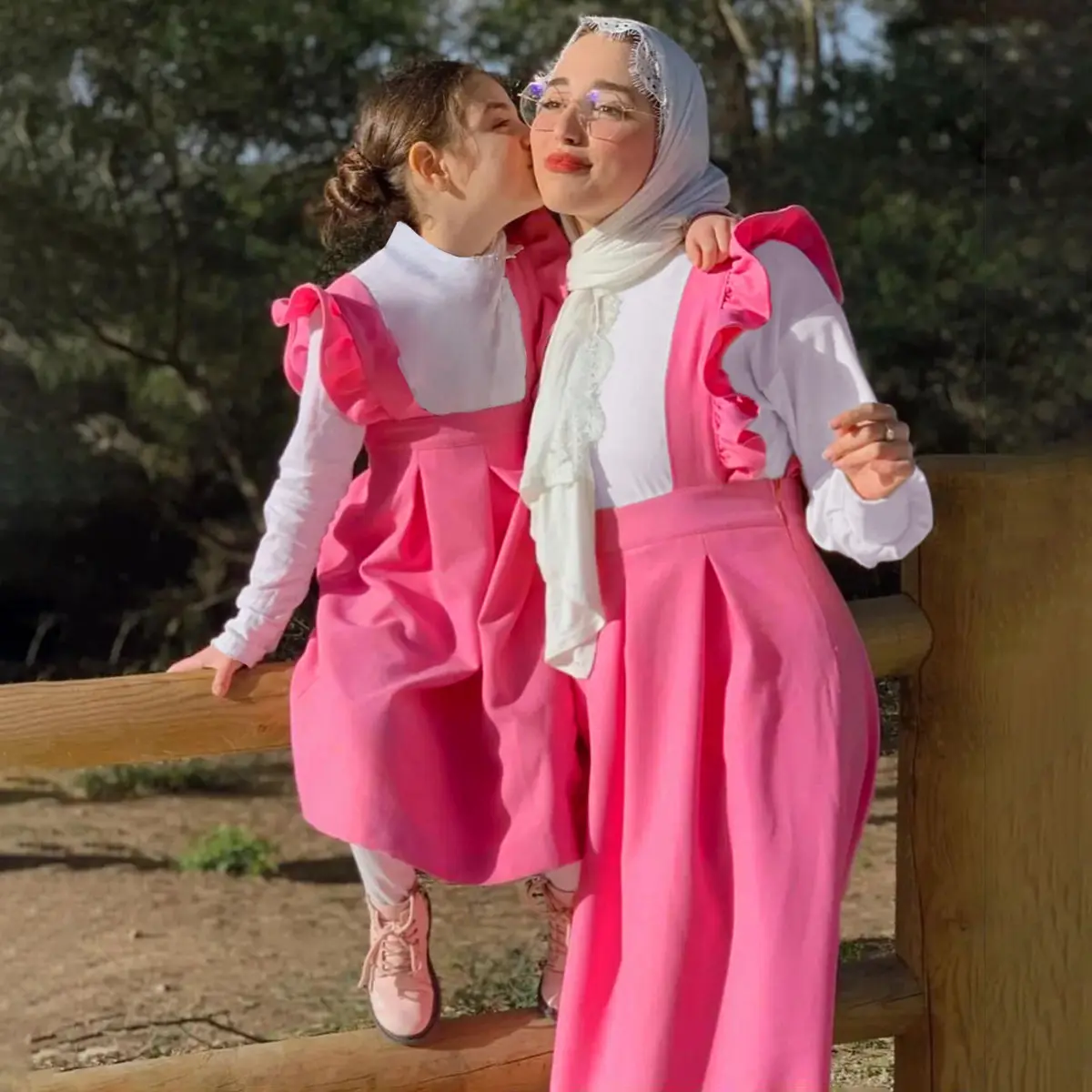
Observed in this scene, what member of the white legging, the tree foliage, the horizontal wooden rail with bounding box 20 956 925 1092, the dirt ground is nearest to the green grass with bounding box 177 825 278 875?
the dirt ground

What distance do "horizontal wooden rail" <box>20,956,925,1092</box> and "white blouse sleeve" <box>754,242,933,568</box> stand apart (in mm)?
573

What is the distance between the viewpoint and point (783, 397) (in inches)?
38.0

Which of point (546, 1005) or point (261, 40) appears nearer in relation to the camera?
point (546, 1005)

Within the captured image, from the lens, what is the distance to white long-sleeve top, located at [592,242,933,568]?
0.91 m

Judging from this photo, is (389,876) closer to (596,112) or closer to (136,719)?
(136,719)

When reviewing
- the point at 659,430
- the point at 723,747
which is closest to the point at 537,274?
the point at 659,430

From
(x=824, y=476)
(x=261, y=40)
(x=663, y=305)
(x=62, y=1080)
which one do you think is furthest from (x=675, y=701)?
(x=261, y=40)

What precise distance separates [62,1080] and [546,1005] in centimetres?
46

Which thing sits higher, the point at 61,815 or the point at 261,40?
the point at 261,40

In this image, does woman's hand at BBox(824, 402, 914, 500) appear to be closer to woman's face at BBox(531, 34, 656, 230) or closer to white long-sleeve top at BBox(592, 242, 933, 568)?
white long-sleeve top at BBox(592, 242, 933, 568)

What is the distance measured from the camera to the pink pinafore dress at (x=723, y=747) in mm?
979

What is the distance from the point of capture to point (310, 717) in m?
1.04

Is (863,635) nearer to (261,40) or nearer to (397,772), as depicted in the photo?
(397,772)

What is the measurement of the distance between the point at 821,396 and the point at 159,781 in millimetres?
1588
